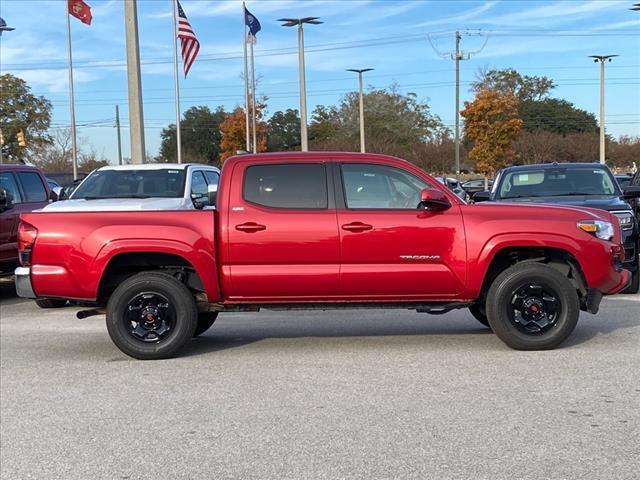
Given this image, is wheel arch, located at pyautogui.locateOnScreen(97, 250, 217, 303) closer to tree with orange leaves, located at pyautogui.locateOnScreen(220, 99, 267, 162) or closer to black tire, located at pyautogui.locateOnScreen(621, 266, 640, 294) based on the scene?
black tire, located at pyautogui.locateOnScreen(621, 266, 640, 294)

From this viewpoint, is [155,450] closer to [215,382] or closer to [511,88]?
[215,382]

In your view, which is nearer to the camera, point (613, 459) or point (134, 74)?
point (613, 459)

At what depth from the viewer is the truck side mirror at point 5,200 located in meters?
10.9

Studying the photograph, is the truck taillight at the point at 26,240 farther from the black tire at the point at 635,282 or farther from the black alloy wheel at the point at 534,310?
the black tire at the point at 635,282

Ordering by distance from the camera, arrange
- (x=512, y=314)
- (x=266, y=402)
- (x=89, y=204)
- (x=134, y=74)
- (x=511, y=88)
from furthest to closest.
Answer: (x=511, y=88) < (x=134, y=74) < (x=89, y=204) < (x=512, y=314) < (x=266, y=402)

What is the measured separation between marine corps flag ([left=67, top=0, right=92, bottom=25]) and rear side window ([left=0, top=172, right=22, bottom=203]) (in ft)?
66.6

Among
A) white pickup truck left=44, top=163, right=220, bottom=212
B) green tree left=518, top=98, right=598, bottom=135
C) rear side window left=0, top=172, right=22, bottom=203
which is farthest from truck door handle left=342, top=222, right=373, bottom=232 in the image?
green tree left=518, top=98, right=598, bottom=135

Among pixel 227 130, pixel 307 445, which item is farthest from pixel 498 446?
pixel 227 130

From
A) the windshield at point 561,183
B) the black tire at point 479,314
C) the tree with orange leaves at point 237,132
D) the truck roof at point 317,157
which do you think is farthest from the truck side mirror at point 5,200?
the tree with orange leaves at point 237,132

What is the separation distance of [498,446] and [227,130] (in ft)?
172

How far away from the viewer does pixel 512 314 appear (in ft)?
22.4

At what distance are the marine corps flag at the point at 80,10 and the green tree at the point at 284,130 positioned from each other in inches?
1474

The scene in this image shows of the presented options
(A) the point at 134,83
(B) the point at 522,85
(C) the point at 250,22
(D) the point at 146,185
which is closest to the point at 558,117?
(B) the point at 522,85

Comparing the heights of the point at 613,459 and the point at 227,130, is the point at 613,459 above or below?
below
